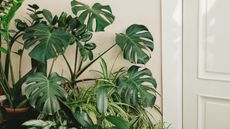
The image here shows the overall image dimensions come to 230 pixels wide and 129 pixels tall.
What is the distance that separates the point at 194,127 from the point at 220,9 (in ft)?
2.43

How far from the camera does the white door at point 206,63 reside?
5.95ft

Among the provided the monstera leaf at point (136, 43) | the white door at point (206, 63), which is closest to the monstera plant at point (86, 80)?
the monstera leaf at point (136, 43)

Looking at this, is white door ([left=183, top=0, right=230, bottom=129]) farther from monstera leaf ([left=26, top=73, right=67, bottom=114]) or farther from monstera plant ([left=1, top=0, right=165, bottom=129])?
monstera leaf ([left=26, top=73, right=67, bottom=114])

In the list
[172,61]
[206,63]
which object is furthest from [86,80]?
[206,63]

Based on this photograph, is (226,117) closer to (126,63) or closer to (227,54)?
(227,54)

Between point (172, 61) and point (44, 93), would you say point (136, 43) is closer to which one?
point (172, 61)

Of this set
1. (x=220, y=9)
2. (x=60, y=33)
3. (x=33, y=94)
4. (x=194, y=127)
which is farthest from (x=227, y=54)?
(x=33, y=94)

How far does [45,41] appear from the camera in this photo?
162 centimetres

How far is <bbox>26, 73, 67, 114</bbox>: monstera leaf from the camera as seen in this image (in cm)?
154

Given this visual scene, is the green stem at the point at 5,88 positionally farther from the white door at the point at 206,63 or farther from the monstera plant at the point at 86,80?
the white door at the point at 206,63

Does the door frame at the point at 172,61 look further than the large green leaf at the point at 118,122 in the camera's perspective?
Yes

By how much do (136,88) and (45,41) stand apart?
54 cm

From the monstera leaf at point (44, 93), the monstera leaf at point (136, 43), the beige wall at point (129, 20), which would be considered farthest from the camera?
the beige wall at point (129, 20)

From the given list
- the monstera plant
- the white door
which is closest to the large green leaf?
the monstera plant
